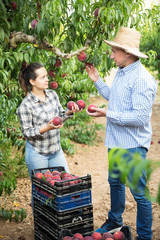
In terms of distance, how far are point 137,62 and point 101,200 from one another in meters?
2.05

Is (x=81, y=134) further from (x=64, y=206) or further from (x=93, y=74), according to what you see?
(x=64, y=206)

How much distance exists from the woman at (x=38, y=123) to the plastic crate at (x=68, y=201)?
1.41ft

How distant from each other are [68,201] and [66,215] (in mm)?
114

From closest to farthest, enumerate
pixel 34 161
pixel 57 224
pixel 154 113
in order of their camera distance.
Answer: pixel 57 224
pixel 34 161
pixel 154 113

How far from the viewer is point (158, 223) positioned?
10.2 ft

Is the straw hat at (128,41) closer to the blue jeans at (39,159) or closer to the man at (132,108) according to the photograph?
the man at (132,108)

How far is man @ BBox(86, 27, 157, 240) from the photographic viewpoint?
2.30 meters

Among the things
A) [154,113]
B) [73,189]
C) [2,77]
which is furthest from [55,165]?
[154,113]

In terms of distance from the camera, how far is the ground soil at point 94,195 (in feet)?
9.93

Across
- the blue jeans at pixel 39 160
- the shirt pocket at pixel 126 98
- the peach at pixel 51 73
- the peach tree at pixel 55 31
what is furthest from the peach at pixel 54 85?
the shirt pocket at pixel 126 98

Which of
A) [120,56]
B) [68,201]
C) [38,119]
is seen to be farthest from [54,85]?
[68,201]

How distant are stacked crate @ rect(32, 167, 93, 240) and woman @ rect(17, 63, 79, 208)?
0.28 m

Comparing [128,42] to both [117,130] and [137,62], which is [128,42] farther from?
[117,130]

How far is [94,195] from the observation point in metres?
4.01
